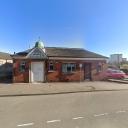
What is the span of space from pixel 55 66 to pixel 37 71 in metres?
2.42

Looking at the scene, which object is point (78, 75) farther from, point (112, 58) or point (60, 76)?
point (112, 58)

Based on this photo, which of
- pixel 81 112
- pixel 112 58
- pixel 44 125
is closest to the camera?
pixel 44 125

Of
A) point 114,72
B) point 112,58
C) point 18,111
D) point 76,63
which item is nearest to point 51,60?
point 76,63

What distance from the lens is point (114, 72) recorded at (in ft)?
115

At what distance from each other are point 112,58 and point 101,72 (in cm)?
7828

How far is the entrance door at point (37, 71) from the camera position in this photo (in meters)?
26.0

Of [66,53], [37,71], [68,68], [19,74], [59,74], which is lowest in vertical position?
[59,74]

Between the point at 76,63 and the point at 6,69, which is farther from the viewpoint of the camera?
the point at 6,69

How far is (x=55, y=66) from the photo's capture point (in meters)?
26.8

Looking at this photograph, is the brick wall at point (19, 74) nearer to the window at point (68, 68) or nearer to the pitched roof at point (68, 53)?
the pitched roof at point (68, 53)

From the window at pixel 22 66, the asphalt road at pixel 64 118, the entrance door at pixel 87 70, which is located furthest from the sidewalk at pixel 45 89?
the asphalt road at pixel 64 118

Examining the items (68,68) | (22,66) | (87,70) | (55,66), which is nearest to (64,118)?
(22,66)

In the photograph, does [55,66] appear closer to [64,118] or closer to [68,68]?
[68,68]

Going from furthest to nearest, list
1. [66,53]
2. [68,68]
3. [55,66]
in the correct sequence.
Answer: [66,53] < [68,68] < [55,66]
